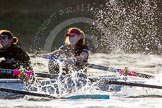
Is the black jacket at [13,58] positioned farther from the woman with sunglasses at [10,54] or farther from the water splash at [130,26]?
the water splash at [130,26]

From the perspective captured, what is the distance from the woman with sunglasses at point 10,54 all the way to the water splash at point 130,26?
41.4ft

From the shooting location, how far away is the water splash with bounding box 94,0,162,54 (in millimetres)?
28422

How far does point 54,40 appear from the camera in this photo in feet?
99.6

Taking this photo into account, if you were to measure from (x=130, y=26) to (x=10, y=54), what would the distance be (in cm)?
2035

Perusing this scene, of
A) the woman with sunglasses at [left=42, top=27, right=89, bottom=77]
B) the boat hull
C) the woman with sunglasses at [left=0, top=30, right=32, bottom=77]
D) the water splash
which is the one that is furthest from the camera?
the water splash

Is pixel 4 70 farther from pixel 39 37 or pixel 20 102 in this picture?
pixel 39 37

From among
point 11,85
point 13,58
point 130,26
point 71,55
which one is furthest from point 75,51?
point 130,26

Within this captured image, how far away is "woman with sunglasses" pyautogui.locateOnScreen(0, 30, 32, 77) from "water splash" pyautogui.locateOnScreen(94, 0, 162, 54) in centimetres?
1262

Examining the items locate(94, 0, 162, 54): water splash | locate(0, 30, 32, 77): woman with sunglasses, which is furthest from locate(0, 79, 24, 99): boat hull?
locate(94, 0, 162, 54): water splash

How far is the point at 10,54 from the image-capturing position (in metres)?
13.7

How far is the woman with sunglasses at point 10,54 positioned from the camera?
13.6 m

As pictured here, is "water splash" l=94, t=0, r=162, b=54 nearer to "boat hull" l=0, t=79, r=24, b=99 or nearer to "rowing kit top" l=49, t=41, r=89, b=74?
"rowing kit top" l=49, t=41, r=89, b=74

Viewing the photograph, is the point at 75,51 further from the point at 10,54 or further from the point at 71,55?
the point at 10,54

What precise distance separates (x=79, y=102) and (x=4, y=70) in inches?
84.4
